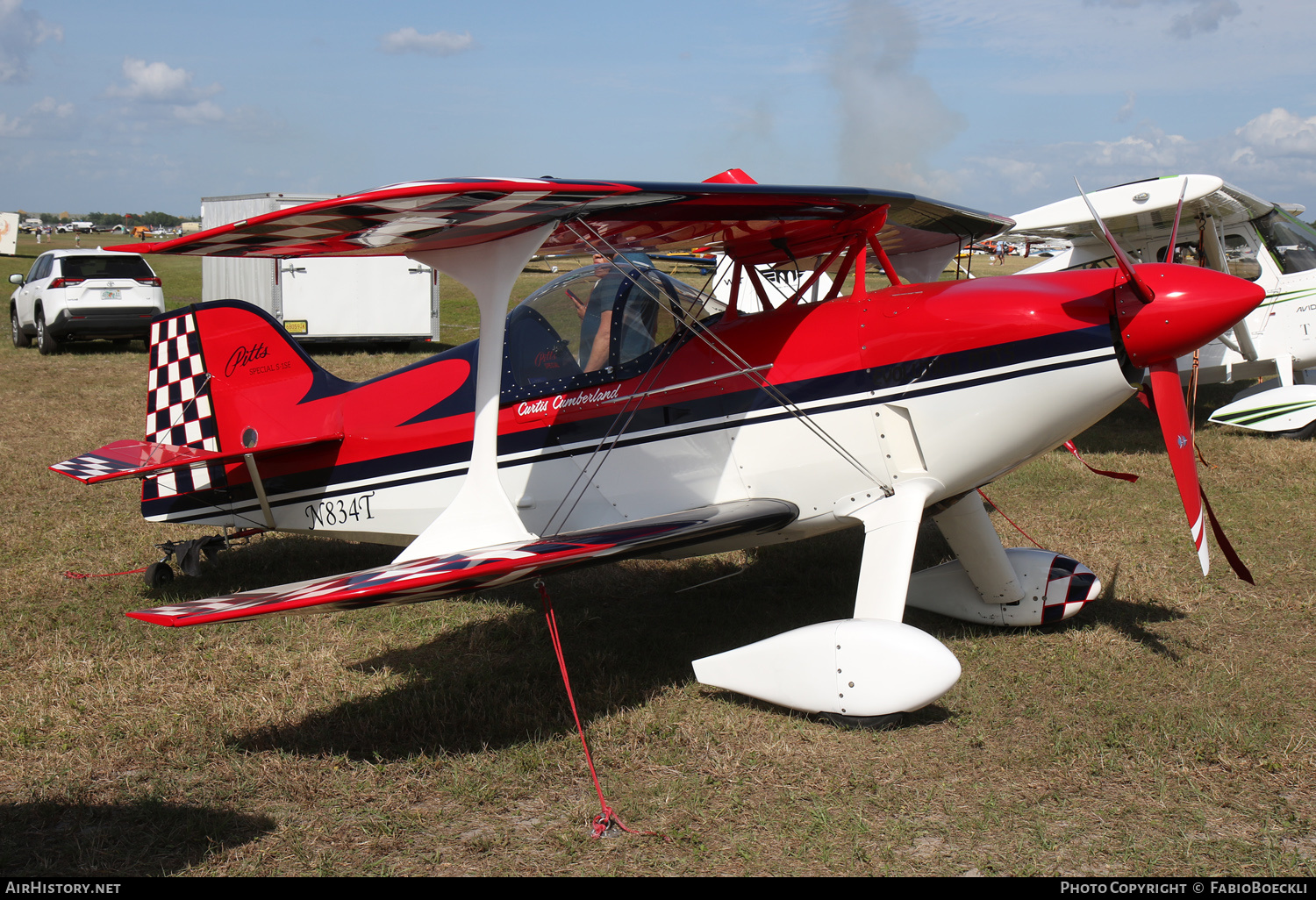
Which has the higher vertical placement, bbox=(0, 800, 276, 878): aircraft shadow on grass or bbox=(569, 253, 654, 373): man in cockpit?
bbox=(569, 253, 654, 373): man in cockpit

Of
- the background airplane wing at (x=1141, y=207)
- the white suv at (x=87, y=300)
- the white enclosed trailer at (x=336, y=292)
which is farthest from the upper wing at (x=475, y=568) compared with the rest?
the white suv at (x=87, y=300)

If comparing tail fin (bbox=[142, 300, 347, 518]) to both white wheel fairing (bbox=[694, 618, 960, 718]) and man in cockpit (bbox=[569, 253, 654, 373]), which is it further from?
white wheel fairing (bbox=[694, 618, 960, 718])

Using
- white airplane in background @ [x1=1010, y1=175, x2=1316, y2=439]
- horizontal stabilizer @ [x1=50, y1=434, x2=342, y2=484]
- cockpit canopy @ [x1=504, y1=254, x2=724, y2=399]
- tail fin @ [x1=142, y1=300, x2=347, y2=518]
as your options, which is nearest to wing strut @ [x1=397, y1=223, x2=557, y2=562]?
cockpit canopy @ [x1=504, y1=254, x2=724, y2=399]

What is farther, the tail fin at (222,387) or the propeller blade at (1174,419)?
the tail fin at (222,387)

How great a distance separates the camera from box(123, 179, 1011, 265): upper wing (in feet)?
12.4

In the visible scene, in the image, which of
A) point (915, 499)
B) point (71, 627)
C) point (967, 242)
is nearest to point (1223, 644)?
point (915, 499)

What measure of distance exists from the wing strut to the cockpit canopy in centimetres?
75

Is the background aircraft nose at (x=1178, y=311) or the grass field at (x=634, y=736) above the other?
the background aircraft nose at (x=1178, y=311)

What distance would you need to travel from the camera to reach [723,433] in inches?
196

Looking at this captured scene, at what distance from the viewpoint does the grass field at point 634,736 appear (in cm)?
340

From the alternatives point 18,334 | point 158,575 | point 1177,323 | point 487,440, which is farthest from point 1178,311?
point 18,334

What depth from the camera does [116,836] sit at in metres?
3.50

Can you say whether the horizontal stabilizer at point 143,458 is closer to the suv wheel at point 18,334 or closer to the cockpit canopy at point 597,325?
the cockpit canopy at point 597,325

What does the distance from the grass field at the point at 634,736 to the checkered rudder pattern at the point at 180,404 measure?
77 cm
